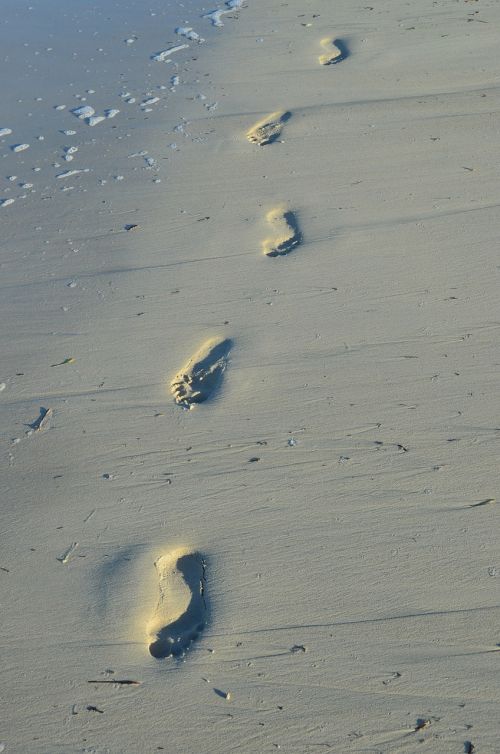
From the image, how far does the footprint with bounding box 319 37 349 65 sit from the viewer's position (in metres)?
4.56

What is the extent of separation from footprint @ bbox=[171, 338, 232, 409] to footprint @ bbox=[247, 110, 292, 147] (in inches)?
60.4

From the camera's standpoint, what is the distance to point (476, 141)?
12.2 ft

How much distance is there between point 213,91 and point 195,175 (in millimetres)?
934

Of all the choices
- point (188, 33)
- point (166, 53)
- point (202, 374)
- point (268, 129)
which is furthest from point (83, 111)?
point (202, 374)

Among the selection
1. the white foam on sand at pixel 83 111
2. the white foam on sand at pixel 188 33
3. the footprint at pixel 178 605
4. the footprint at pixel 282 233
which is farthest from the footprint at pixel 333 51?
the footprint at pixel 178 605

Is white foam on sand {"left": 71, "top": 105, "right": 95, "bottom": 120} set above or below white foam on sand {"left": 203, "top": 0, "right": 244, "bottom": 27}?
above

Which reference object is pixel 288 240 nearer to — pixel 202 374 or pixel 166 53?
pixel 202 374

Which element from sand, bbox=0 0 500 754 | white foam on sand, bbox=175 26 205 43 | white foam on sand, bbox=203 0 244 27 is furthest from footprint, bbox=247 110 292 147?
white foam on sand, bbox=203 0 244 27

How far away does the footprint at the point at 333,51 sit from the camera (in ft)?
15.0

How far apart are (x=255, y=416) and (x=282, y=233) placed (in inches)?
41.8

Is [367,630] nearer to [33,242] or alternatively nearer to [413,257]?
[413,257]

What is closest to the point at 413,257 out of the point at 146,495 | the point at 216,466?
the point at 216,466

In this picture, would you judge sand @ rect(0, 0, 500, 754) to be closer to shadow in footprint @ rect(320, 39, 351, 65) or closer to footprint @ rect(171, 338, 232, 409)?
footprint @ rect(171, 338, 232, 409)

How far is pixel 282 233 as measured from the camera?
129 inches
